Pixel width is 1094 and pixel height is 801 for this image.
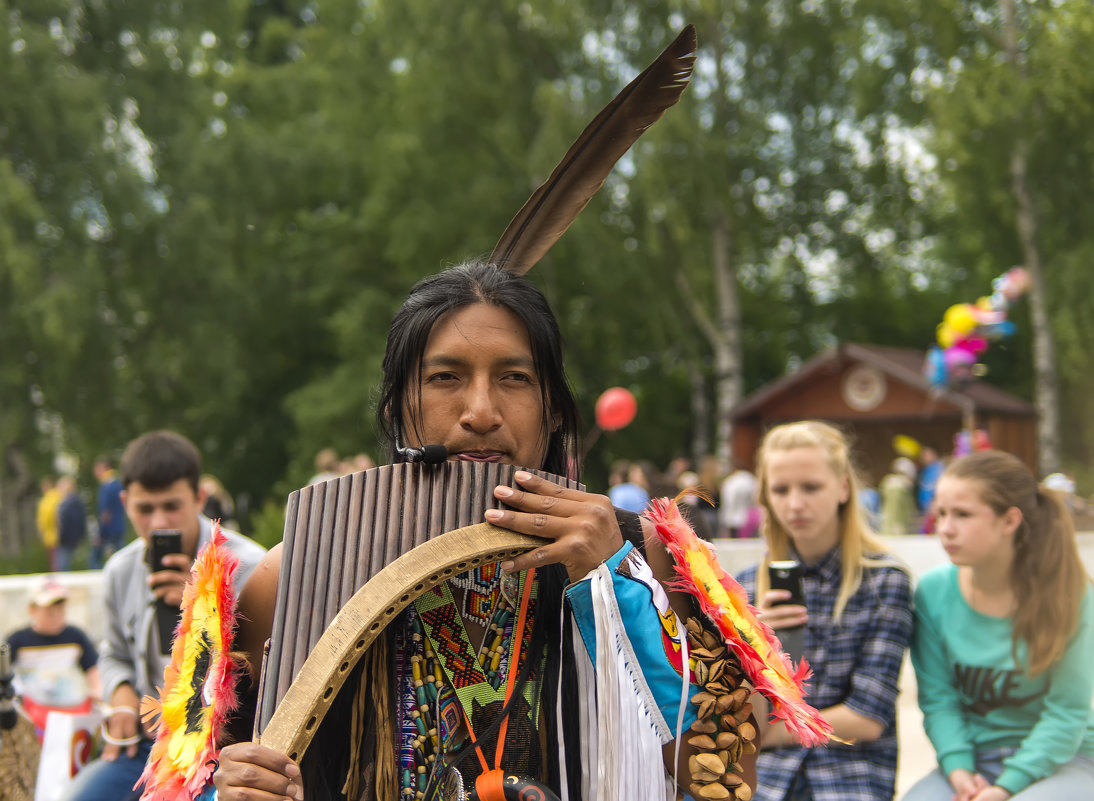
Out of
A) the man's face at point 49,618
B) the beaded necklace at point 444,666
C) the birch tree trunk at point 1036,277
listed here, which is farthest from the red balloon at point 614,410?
the beaded necklace at point 444,666

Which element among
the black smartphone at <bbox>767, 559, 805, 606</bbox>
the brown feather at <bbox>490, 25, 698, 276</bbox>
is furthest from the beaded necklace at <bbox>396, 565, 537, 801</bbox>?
the black smartphone at <bbox>767, 559, 805, 606</bbox>

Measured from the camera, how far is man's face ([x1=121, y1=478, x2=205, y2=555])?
3553 mm

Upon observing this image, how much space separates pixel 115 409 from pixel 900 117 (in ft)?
47.7

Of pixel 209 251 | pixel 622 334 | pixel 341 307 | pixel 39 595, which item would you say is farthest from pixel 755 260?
pixel 39 595

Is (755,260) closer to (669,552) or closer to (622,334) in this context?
(622,334)

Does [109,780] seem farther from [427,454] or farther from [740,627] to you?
[740,627]

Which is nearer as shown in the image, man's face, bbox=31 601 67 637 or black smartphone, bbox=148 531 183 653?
black smartphone, bbox=148 531 183 653

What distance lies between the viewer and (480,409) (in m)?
1.85

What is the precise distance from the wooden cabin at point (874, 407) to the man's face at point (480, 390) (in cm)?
2002

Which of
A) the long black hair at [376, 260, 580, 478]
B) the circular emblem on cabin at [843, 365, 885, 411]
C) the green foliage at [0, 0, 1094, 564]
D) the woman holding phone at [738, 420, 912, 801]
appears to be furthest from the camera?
the circular emblem on cabin at [843, 365, 885, 411]

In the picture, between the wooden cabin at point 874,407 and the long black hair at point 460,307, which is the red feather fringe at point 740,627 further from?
the wooden cabin at point 874,407

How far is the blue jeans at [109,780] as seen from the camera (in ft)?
10.3

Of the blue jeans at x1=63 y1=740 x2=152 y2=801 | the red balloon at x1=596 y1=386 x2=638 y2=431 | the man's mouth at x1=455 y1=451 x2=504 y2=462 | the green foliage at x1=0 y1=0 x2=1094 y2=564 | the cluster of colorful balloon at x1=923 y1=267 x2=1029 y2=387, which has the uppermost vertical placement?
the green foliage at x1=0 y1=0 x2=1094 y2=564

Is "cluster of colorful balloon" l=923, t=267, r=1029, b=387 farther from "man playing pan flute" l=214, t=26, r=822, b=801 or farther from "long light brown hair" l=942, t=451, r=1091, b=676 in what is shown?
"man playing pan flute" l=214, t=26, r=822, b=801
